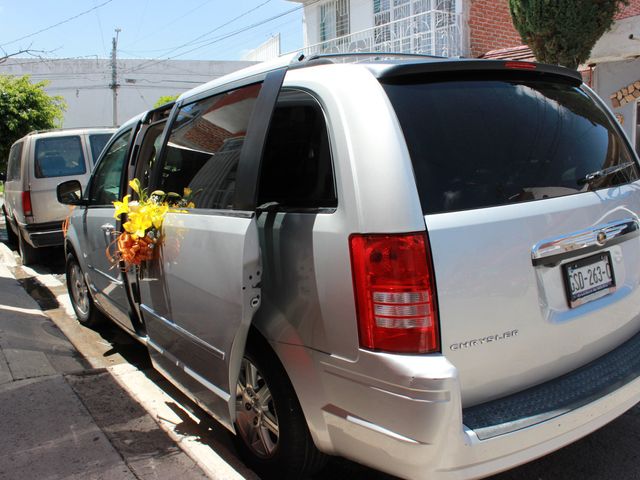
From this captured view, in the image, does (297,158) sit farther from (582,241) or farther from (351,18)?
(351,18)

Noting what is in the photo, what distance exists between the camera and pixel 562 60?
799 cm

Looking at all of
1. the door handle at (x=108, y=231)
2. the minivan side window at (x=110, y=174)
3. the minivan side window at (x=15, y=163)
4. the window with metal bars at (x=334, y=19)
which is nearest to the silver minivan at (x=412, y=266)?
the door handle at (x=108, y=231)

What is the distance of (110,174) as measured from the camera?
474 centimetres

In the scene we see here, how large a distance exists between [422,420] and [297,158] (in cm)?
121

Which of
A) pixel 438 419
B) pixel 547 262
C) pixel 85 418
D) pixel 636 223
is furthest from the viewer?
pixel 85 418

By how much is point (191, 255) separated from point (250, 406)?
0.82 m

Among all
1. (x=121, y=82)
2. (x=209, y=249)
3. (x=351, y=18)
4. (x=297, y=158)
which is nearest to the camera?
(x=297, y=158)

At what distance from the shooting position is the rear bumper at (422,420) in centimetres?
195

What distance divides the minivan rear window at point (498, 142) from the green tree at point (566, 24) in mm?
5746

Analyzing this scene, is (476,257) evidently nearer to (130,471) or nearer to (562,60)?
(130,471)

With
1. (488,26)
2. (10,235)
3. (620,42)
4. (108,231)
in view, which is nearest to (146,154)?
(108,231)

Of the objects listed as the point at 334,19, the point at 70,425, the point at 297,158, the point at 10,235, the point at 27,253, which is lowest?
the point at 70,425

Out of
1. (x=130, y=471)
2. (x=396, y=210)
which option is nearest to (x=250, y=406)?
(x=130, y=471)

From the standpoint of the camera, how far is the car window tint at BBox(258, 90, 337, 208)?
2.31 meters
